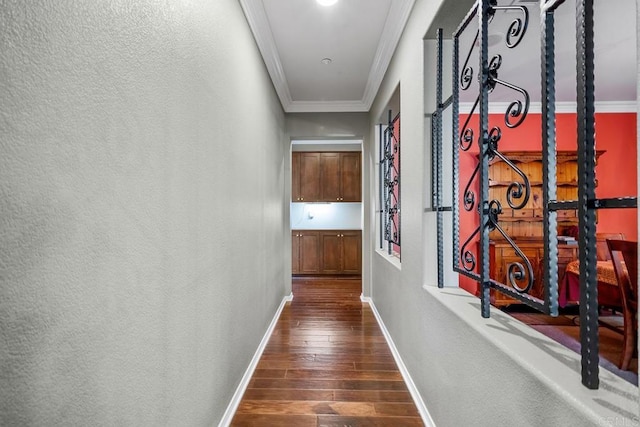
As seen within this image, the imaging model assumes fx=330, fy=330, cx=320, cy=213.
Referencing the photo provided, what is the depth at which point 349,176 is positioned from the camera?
20.3 ft

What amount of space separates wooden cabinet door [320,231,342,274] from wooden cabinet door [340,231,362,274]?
3.0 inches

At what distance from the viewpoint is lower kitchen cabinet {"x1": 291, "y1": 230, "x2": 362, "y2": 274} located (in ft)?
20.1

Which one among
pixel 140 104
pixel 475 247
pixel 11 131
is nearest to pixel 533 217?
pixel 475 247

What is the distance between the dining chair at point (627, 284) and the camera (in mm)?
1821

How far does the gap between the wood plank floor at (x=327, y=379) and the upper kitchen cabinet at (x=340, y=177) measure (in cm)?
282

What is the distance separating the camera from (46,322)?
0.64 metres

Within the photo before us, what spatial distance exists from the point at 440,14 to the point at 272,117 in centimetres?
203

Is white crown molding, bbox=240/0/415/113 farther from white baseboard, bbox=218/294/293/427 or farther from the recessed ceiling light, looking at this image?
white baseboard, bbox=218/294/293/427

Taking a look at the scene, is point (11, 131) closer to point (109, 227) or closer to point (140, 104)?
point (109, 227)

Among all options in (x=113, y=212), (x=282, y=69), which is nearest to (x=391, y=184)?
(x=282, y=69)

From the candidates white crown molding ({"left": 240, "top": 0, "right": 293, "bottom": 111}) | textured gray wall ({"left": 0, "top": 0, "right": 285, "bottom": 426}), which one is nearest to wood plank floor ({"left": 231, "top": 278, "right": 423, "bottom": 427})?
textured gray wall ({"left": 0, "top": 0, "right": 285, "bottom": 426})

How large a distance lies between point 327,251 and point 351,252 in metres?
0.45

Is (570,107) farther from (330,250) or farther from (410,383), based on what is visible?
(410,383)

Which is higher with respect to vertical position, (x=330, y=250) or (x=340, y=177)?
(x=340, y=177)
